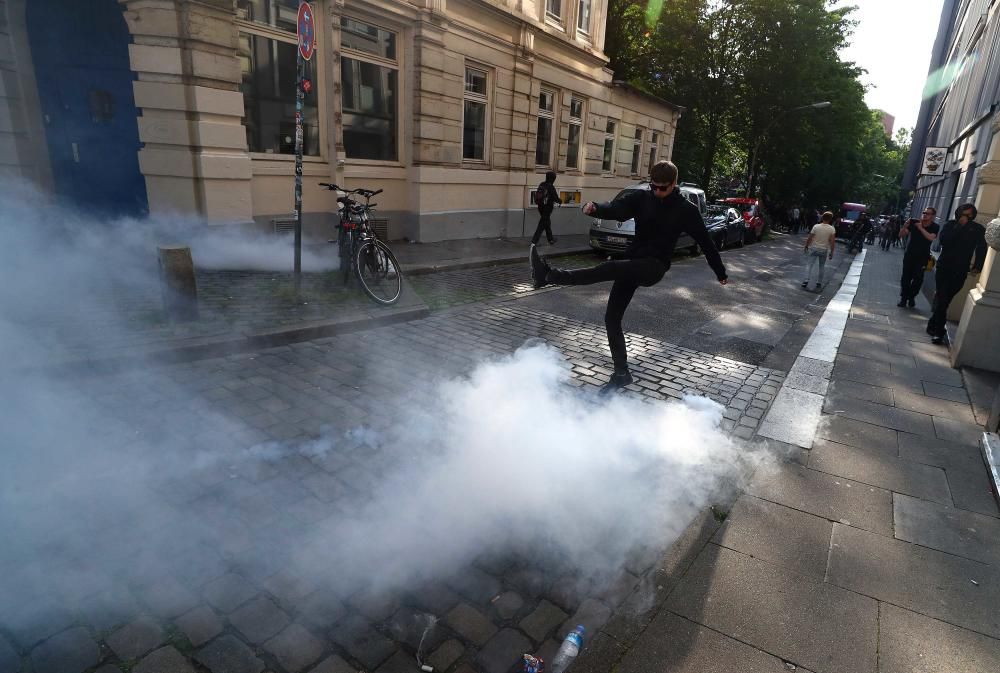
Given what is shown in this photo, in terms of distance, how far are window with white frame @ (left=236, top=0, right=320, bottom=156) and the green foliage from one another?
20.2m

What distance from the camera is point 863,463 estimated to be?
157 inches

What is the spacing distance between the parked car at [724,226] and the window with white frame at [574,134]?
4.81 m

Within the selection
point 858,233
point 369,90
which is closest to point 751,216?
point 858,233

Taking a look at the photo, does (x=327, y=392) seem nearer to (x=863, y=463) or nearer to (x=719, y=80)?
(x=863, y=463)

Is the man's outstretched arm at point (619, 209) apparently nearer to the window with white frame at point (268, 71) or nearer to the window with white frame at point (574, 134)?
the window with white frame at point (268, 71)

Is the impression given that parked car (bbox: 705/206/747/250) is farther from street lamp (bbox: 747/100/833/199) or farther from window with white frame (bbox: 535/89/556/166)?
street lamp (bbox: 747/100/833/199)

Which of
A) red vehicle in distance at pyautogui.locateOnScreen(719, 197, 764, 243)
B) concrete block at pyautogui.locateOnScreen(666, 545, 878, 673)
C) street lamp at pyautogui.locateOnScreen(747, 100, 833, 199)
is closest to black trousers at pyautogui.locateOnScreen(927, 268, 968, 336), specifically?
concrete block at pyautogui.locateOnScreen(666, 545, 878, 673)

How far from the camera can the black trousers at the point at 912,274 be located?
32.7 feet

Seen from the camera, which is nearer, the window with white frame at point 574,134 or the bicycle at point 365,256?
the bicycle at point 365,256

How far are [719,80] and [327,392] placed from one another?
29791 mm

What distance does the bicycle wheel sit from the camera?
23.2 feet

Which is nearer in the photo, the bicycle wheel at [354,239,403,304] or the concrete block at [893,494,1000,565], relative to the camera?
the concrete block at [893,494,1000,565]

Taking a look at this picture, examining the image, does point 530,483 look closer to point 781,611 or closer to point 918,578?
point 781,611

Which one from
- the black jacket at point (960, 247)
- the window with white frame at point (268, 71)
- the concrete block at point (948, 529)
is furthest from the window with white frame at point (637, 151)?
the concrete block at point (948, 529)
